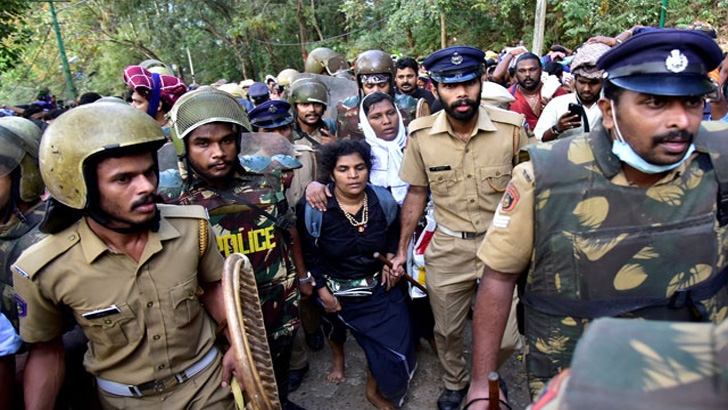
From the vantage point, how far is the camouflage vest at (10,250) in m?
2.22

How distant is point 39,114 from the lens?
8.04 m

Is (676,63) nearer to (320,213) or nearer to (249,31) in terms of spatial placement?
(320,213)

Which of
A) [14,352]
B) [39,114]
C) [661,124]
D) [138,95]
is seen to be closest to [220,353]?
[14,352]

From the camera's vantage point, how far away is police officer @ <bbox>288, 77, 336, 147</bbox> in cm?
460

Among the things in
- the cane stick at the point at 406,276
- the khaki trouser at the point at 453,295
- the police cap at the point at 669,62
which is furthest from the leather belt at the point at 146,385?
the police cap at the point at 669,62

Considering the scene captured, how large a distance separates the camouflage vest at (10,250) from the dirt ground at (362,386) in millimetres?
1978

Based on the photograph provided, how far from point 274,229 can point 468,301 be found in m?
1.45

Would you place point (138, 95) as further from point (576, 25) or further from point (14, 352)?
point (576, 25)

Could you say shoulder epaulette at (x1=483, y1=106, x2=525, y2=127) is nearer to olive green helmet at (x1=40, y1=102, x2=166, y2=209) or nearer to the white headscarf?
the white headscarf

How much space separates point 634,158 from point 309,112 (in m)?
3.52

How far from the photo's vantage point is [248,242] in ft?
8.88

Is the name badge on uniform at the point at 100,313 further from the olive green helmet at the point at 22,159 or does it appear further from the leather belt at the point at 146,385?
the olive green helmet at the point at 22,159

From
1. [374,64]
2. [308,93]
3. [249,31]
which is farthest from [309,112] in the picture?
[249,31]

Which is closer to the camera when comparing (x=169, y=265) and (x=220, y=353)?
(x=169, y=265)
